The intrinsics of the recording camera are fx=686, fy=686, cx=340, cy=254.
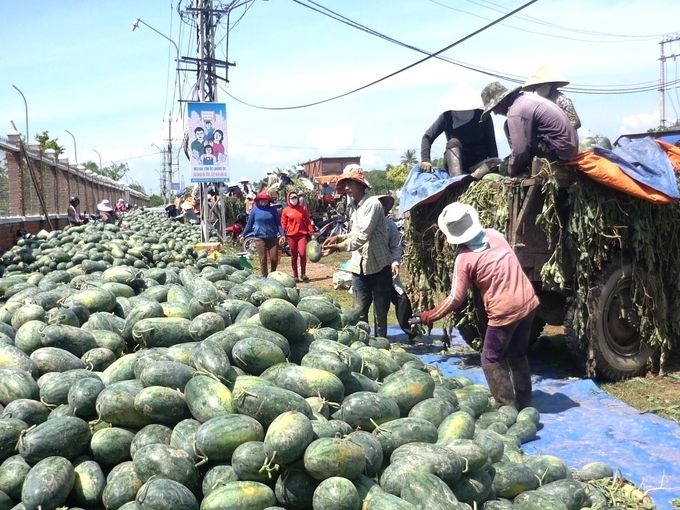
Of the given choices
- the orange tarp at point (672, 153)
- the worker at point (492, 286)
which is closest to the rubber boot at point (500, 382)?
the worker at point (492, 286)

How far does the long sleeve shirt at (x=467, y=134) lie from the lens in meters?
8.38

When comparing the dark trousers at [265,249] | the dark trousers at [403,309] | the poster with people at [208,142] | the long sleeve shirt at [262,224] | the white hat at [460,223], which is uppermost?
the poster with people at [208,142]

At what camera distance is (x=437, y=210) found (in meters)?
8.06

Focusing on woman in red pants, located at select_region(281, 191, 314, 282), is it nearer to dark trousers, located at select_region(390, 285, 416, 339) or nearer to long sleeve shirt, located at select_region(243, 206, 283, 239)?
long sleeve shirt, located at select_region(243, 206, 283, 239)

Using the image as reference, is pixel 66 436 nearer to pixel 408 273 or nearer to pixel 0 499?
pixel 0 499

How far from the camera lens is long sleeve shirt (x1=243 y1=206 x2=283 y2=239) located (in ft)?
47.9

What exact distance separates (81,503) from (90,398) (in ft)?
1.97

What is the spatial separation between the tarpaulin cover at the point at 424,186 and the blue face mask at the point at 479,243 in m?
2.05

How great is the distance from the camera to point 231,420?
3.46m

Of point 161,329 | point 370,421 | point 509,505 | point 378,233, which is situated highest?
point 378,233

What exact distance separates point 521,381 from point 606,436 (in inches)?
34.7

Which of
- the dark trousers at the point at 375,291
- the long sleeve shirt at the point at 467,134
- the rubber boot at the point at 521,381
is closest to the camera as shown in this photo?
the rubber boot at the point at 521,381

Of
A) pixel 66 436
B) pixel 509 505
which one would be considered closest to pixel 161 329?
pixel 66 436

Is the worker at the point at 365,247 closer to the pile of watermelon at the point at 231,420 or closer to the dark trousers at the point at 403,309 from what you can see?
the dark trousers at the point at 403,309
